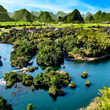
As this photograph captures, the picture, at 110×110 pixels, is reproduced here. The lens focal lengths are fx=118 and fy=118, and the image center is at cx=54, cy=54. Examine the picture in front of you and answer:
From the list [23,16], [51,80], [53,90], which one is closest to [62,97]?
[53,90]

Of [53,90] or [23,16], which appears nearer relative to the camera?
[53,90]

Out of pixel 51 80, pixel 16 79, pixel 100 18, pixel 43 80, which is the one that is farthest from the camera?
pixel 100 18

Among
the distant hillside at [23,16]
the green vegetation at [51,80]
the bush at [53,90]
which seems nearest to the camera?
the bush at [53,90]

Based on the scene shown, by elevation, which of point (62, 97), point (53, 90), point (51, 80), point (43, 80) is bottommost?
point (62, 97)

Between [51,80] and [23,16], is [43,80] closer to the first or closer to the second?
[51,80]

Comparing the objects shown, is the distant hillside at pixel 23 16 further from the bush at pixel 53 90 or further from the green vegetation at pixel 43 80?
the bush at pixel 53 90

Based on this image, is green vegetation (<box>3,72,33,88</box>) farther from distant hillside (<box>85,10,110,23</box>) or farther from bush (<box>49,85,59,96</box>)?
Answer: distant hillside (<box>85,10,110,23</box>)

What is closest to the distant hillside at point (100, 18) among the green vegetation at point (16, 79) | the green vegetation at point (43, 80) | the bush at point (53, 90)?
the green vegetation at point (43, 80)

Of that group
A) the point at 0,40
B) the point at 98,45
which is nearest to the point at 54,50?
the point at 98,45

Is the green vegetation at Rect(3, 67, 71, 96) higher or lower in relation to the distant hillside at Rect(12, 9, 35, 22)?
lower

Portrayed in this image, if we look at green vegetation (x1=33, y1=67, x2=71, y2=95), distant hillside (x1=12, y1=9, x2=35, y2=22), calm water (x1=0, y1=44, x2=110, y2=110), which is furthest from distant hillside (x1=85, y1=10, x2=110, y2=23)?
green vegetation (x1=33, y1=67, x2=71, y2=95)

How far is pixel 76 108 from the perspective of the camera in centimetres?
2470

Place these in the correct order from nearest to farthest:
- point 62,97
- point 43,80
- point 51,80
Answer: point 62,97
point 51,80
point 43,80

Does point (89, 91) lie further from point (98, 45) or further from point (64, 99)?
point (98, 45)
